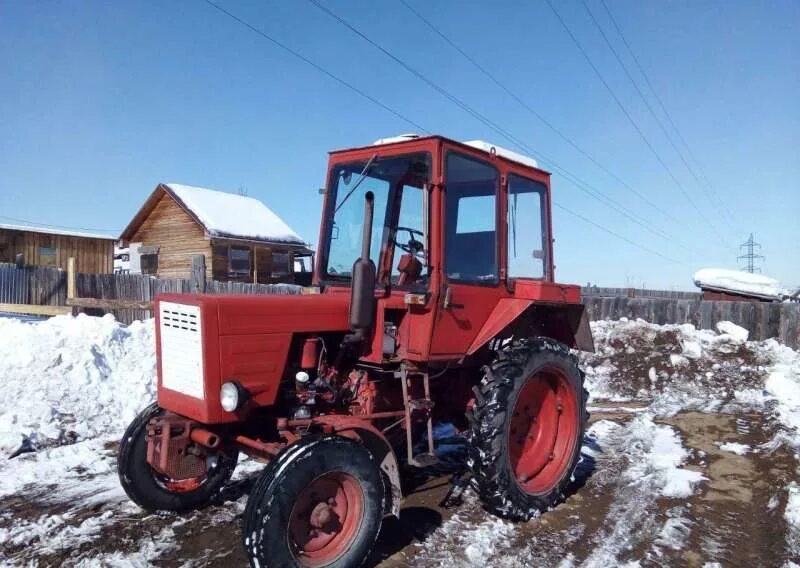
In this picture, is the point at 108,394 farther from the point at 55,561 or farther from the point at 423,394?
the point at 423,394

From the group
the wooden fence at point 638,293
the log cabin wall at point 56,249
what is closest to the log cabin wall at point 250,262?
the log cabin wall at point 56,249

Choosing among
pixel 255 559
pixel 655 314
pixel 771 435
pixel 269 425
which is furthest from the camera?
pixel 655 314

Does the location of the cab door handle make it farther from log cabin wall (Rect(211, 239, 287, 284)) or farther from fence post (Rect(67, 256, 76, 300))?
log cabin wall (Rect(211, 239, 287, 284))

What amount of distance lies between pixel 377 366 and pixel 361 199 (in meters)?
1.34

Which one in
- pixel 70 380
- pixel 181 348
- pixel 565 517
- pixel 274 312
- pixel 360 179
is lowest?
pixel 565 517

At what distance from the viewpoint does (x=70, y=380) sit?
7.34 meters

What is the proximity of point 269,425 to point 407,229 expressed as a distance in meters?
1.74

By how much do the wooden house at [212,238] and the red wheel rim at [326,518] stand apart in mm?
19965

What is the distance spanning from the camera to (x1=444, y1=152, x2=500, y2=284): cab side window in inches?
181

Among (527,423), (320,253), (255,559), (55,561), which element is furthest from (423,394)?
(55,561)

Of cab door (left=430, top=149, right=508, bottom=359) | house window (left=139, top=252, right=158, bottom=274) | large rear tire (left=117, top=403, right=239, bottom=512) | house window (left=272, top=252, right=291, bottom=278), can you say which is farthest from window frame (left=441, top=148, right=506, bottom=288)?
house window (left=139, top=252, right=158, bottom=274)

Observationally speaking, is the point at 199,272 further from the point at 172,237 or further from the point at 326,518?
the point at 172,237

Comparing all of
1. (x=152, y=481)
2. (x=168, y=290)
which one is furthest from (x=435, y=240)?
(x=168, y=290)

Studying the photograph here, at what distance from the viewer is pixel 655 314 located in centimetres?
1515
